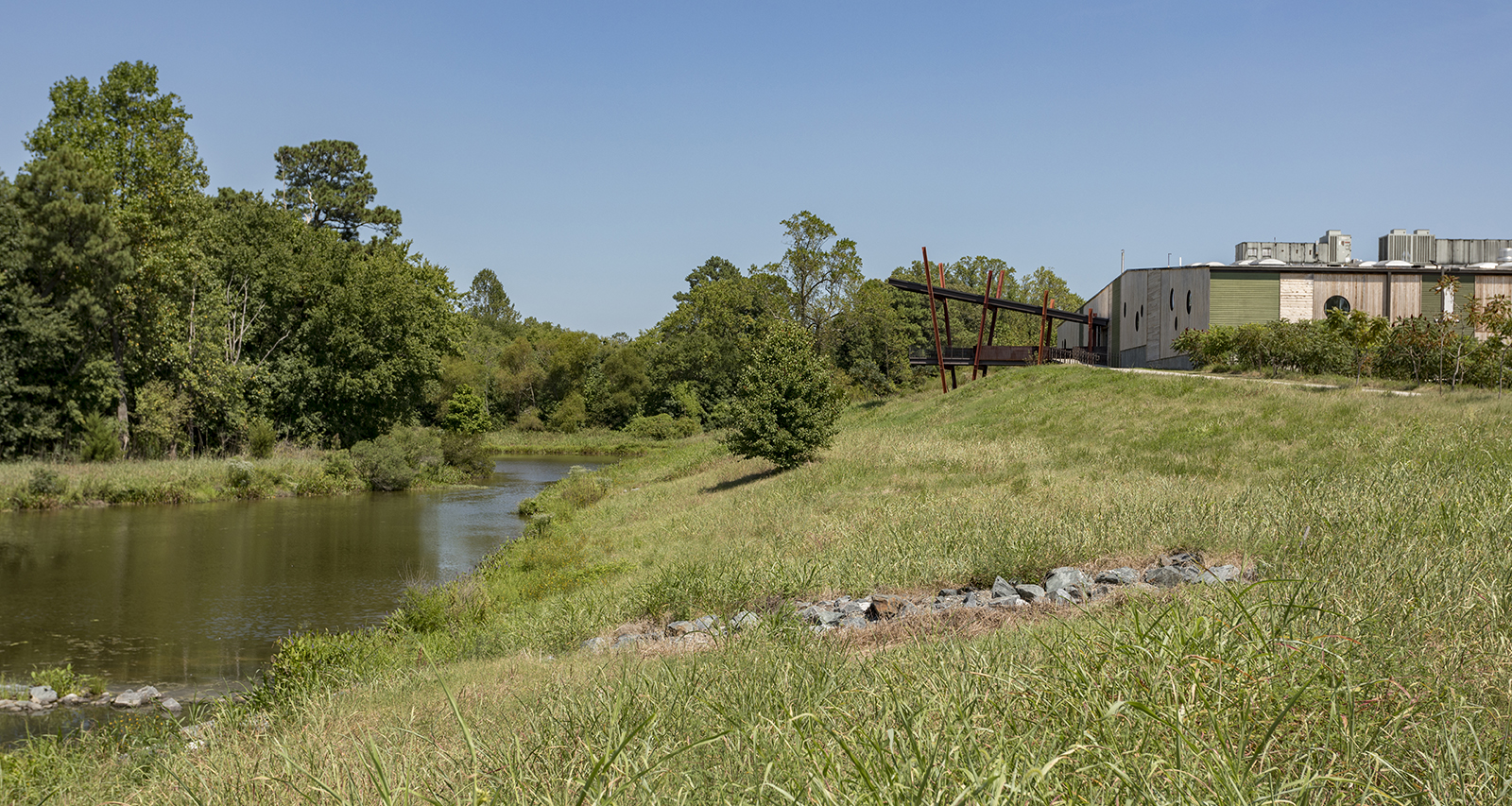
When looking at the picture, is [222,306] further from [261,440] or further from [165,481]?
[165,481]

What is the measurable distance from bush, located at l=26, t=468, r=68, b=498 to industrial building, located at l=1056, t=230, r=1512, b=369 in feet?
130

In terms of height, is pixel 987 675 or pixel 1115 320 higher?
pixel 1115 320

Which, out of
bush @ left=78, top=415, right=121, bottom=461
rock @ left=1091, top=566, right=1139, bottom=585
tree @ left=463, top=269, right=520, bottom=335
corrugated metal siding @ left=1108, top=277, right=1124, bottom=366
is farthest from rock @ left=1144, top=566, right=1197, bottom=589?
tree @ left=463, top=269, right=520, bottom=335

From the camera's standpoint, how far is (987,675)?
3.27m

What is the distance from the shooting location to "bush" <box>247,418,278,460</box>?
124 ft

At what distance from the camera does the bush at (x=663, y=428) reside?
210 feet

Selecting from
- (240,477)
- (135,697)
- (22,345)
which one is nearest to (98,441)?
(22,345)

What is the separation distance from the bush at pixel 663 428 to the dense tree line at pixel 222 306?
0.76 feet

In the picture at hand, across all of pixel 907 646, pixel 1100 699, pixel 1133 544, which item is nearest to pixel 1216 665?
pixel 1100 699

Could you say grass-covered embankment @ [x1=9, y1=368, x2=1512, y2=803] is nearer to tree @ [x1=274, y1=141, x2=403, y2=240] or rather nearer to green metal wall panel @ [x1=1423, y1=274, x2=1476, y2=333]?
green metal wall panel @ [x1=1423, y1=274, x2=1476, y2=333]

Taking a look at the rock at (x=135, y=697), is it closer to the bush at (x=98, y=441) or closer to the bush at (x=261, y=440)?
the bush at (x=98, y=441)

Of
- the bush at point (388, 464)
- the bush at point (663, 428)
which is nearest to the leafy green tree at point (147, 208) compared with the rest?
the bush at point (388, 464)

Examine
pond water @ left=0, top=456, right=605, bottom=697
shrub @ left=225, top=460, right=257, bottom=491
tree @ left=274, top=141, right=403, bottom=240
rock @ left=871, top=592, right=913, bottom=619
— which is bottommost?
pond water @ left=0, top=456, right=605, bottom=697

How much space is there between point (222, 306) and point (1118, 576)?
40192 mm
